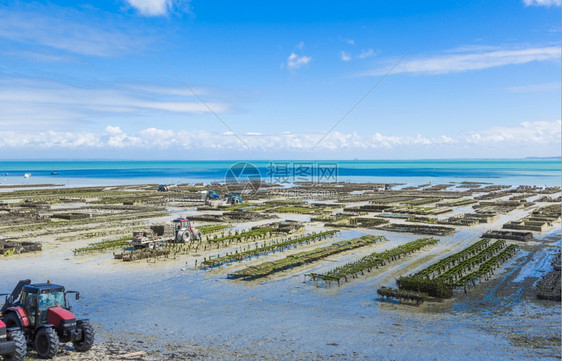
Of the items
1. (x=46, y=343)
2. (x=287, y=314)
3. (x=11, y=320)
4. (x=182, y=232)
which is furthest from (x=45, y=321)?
(x=182, y=232)

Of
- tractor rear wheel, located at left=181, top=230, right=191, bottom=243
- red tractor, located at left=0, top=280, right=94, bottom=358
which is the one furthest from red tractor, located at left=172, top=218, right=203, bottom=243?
red tractor, located at left=0, top=280, right=94, bottom=358

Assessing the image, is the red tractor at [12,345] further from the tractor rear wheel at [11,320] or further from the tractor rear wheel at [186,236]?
the tractor rear wheel at [186,236]

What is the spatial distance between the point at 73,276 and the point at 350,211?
3651cm

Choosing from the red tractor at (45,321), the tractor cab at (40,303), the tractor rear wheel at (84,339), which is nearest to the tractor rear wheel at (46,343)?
the red tractor at (45,321)

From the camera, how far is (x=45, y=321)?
12516 mm

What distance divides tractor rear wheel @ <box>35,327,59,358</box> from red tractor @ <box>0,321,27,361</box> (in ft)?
1.74

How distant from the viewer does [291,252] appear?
28.3 m

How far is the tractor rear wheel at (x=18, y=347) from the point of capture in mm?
11422

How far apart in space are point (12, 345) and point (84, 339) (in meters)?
1.83

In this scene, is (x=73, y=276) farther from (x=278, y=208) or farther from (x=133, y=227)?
(x=278, y=208)

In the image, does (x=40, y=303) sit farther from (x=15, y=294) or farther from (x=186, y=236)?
(x=186, y=236)

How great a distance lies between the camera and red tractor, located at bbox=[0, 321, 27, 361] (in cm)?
1131

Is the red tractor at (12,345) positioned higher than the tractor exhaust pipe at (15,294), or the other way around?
the tractor exhaust pipe at (15,294)

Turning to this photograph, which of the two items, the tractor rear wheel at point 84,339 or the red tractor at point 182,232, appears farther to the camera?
the red tractor at point 182,232
